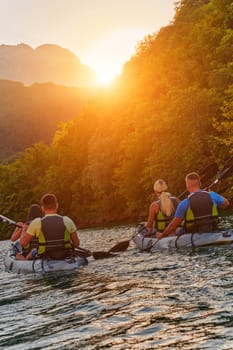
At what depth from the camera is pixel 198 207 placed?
1344cm

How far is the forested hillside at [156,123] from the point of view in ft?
124

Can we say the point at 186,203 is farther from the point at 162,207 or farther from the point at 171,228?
the point at 162,207

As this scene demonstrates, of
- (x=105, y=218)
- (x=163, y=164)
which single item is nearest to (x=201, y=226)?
(x=163, y=164)

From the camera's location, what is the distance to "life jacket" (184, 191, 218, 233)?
13.4 meters

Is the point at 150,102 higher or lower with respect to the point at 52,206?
higher

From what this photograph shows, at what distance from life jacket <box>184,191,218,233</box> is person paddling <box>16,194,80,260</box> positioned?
3118mm

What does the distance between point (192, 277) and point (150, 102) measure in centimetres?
3752

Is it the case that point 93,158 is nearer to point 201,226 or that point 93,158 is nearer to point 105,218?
point 105,218

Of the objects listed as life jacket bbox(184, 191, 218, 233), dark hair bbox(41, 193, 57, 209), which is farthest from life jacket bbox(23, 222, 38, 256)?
life jacket bbox(184, 191, 218, 233)

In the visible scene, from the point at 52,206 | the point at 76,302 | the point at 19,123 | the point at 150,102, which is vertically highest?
the point at 19,123

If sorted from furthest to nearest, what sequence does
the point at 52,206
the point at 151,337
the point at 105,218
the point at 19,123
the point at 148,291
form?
the point at 19,123
the point at 105,218
the point at 52,206
the point at 148,291
the point at 151,337

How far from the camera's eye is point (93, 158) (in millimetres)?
53531

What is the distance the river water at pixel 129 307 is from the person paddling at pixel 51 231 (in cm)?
84

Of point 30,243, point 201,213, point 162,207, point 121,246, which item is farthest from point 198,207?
point 30,243
